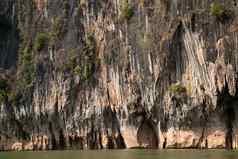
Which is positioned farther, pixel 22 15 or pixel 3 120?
pixel 22 15

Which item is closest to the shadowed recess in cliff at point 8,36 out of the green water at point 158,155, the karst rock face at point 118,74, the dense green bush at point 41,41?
the karst rock face at point 118,74

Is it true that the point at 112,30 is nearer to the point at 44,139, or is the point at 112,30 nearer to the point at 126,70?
the point at 126,70

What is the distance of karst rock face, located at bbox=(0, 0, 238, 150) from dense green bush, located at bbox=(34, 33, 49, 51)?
11 cm

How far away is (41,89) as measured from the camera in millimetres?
55969

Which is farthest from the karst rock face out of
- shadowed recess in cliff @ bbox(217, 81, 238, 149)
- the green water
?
the green water

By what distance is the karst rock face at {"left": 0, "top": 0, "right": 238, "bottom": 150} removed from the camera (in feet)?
146

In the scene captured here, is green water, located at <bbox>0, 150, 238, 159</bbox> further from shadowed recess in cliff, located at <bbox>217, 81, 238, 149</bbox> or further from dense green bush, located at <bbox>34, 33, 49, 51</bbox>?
dense green bush, located at <bbox>34, 33, 49, 51</bbox>

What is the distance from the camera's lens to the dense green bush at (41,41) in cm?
Answer: 5728

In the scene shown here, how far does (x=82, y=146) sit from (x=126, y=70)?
353 inches

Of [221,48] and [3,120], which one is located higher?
[221,48]

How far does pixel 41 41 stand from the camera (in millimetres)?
57406

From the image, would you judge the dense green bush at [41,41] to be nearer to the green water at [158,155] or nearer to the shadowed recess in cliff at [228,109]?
the green water at [158,155]

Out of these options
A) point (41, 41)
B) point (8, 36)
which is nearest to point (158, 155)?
point (41, 41)

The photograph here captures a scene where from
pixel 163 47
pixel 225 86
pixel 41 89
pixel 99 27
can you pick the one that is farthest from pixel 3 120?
pixel 225 86
